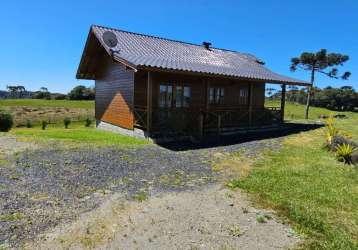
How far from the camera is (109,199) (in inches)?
214

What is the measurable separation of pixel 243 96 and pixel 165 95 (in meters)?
5.85

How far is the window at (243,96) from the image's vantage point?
1783cm

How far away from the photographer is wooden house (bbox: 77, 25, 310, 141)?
12.7 metres

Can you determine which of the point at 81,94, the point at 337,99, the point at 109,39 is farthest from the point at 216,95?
the point at 81,94

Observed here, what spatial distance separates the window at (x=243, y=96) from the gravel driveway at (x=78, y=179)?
778 cm

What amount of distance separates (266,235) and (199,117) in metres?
9.24

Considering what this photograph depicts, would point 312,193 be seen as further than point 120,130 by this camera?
No

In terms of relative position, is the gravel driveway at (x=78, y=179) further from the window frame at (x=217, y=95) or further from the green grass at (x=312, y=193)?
the window frame at (x=217, y=95)

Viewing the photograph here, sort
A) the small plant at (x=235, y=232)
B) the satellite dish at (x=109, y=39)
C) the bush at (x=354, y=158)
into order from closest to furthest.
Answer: the small plant at (x=235, y=232) → the bush at (x=354, y=158) → the satellite dish at (x=109, y=39)

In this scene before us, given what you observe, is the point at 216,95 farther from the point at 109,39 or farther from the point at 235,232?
the point at 235,232

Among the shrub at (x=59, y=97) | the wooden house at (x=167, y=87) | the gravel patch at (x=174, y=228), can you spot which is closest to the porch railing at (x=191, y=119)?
the wooden house at (x=167, y=87)

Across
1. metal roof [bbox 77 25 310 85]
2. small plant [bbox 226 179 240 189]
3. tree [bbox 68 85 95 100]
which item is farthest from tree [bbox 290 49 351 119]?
tree [bbox 68 85 95 100]

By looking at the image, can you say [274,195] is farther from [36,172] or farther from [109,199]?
[36,172]

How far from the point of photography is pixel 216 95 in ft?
53.8
